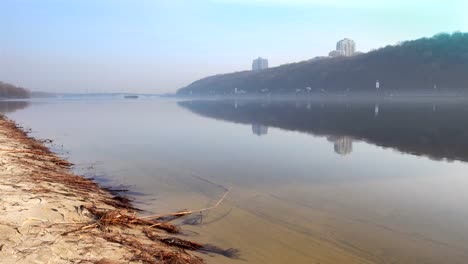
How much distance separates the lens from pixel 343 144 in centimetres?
1596

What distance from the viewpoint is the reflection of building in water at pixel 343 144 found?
46.3 feet

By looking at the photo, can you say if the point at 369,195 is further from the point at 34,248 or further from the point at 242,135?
the point at 242,135

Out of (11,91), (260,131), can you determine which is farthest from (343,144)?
(11,91)

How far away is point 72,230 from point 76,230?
5 cm

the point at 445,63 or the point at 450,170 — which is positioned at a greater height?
the point at 445,63

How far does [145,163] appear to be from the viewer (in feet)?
40.5

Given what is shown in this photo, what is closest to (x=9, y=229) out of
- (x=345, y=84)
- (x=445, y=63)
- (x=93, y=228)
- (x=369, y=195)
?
(x=93, y=228)

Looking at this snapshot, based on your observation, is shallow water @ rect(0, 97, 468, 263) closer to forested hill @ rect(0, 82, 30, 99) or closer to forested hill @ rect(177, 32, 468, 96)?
forested hill @ rect(177, 32, 468, 96)

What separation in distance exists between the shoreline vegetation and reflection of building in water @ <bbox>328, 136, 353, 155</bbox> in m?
8.74

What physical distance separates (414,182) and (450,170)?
2086mm

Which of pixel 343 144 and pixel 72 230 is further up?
pixel 72 230

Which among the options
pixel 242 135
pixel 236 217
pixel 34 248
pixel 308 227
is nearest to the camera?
pixel 34 248

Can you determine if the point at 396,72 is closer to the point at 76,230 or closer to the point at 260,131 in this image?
the point at 260,131

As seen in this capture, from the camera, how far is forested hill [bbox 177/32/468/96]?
308 feet
